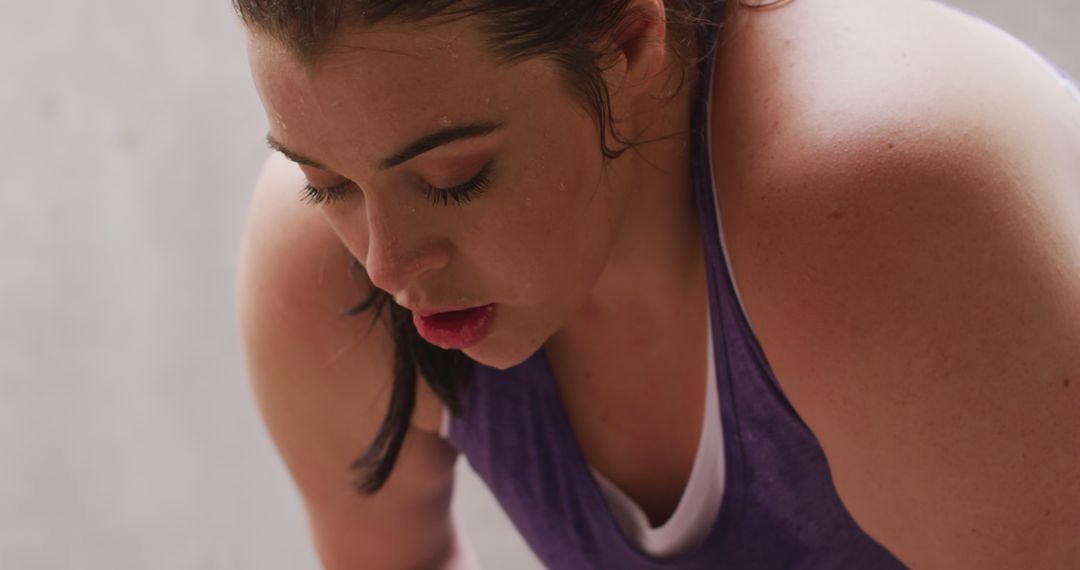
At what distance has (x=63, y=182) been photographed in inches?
58.4

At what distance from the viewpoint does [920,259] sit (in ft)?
1.81

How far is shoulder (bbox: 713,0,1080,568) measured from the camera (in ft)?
1.79

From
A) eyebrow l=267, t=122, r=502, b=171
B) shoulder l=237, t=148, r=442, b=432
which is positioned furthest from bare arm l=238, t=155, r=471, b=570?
eyebrow l=267, t=122, r=502, b=171

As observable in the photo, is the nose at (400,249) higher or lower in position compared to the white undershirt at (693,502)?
higher

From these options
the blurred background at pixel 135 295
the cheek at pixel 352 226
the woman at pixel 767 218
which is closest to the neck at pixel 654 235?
the woman at pixel 767 218

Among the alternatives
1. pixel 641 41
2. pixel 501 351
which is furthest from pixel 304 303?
pixel 641 41

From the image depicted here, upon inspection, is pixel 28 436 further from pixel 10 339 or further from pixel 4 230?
pixel 4 230

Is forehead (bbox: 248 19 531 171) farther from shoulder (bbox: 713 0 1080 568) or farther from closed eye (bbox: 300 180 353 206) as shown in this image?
shoulder (bbox: 713 0 1080 568)

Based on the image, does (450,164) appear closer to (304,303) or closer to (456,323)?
(456,323)

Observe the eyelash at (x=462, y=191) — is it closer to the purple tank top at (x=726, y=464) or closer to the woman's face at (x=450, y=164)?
the woman's face at (x=450, y=164)

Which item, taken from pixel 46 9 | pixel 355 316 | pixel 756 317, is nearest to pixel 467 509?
pixel 46 9

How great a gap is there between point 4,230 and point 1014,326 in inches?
48.6

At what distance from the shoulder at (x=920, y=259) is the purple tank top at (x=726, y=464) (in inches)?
1.2

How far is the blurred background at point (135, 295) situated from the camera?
4.77ft
